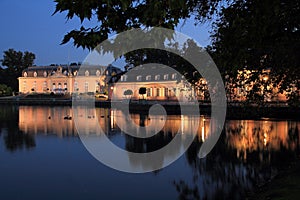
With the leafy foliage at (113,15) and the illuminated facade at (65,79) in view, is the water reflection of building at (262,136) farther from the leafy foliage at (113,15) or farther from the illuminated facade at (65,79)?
the illuminated facade at (65,79)

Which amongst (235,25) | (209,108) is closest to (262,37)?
(235,25)

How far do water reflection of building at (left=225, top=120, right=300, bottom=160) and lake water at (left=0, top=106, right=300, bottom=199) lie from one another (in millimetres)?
51

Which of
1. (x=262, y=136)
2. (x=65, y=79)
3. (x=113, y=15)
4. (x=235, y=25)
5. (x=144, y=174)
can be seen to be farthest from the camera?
(x=65, y=79)

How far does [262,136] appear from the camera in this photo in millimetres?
23672

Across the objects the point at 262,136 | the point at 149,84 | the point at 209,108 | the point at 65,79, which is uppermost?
the point at 65,79

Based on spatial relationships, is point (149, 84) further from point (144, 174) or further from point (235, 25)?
point (235, 25)

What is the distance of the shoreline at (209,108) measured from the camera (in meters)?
12.0

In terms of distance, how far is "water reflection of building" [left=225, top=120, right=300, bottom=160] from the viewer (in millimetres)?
19484

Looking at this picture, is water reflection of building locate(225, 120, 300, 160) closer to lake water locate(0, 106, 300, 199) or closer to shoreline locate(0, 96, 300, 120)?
lake water locate(0, 106, 300, 199)

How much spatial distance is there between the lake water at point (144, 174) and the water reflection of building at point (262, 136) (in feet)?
0.17

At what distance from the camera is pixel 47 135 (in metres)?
26.9

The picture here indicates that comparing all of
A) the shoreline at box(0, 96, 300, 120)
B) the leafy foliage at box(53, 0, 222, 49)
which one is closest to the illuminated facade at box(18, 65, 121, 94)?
the shoreline at box(0, 96, 300, 120)

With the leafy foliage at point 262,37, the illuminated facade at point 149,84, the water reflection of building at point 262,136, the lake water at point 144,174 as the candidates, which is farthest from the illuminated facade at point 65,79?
the leafy foliage at point 262,37

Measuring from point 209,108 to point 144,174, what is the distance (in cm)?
2555
